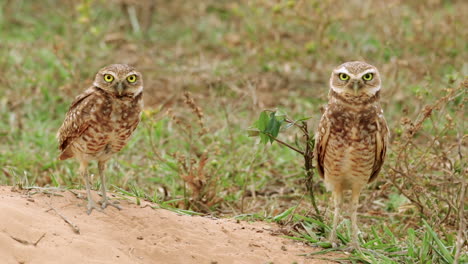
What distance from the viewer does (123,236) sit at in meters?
4.57

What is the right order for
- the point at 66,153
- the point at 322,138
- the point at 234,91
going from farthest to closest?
the point at 234,91, the point at 66,153, the point at 322,138

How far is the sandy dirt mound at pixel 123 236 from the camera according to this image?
407 centimetres

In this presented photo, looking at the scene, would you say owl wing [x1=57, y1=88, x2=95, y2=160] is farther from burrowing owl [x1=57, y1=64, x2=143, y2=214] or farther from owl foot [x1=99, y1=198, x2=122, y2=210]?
owl foot [x1=99, y1=198, x2=122, y2=210]

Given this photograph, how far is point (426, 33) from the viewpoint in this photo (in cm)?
988

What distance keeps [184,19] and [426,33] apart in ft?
15.1

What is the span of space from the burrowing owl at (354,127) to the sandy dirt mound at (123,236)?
63 centimetres

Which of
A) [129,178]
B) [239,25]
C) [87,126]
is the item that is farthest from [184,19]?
[87,126]

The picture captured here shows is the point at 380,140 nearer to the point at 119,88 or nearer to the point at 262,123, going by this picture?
the point at 262,123

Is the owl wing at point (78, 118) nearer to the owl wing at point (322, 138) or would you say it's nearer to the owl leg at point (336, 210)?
the owl wing at point (322, 138)

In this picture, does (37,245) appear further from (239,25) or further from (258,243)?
(239,25)

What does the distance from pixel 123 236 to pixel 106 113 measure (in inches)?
36.7

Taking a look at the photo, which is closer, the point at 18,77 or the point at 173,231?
the point at 173,231

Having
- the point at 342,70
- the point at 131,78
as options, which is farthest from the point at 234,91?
the point at 342,70

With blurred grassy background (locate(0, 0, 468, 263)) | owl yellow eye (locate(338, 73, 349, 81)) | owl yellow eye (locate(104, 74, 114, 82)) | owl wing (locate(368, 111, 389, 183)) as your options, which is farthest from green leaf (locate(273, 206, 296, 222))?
owl yellow eye (locate(104, 74, 114, 82))
